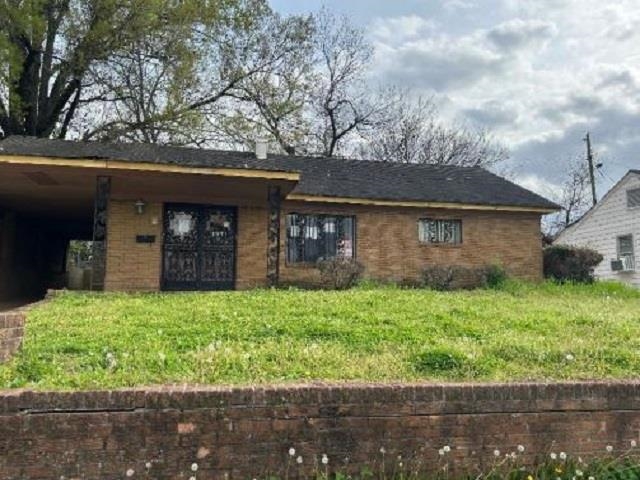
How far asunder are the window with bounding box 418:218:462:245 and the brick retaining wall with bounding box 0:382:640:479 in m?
12.2

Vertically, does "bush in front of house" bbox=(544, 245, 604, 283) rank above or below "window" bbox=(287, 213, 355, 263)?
below

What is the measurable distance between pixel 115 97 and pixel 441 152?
19.8m

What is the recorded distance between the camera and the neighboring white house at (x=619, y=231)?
22703mm

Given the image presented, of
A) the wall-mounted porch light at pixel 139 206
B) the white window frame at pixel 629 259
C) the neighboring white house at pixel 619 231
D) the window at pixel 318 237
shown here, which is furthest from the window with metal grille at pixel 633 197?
the wall-mounted porch light at pixel 139 206

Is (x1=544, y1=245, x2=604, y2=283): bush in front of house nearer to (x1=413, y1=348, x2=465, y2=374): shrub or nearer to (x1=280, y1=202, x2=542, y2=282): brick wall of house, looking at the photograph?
(x1=280, y1=202, x2=542, y2=282): brick wall of house

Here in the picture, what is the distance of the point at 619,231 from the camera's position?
2353cm

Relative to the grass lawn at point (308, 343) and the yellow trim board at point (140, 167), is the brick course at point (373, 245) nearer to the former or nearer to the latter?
the yellow trim board at point (140, 167)

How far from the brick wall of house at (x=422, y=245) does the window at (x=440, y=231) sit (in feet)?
0.46

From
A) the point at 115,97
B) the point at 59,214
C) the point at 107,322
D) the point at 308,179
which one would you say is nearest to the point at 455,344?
the point at 107,322

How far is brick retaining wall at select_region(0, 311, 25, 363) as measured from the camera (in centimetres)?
543

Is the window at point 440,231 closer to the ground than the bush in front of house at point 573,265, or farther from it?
farther from it

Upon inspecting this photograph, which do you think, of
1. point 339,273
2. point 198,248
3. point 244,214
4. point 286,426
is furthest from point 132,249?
point 286,426

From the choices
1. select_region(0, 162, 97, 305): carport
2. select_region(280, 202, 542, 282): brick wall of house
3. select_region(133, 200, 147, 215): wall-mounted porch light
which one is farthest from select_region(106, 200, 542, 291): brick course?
select_region(0, 162, 97, 305): carport

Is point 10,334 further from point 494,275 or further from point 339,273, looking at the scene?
point 494,275
